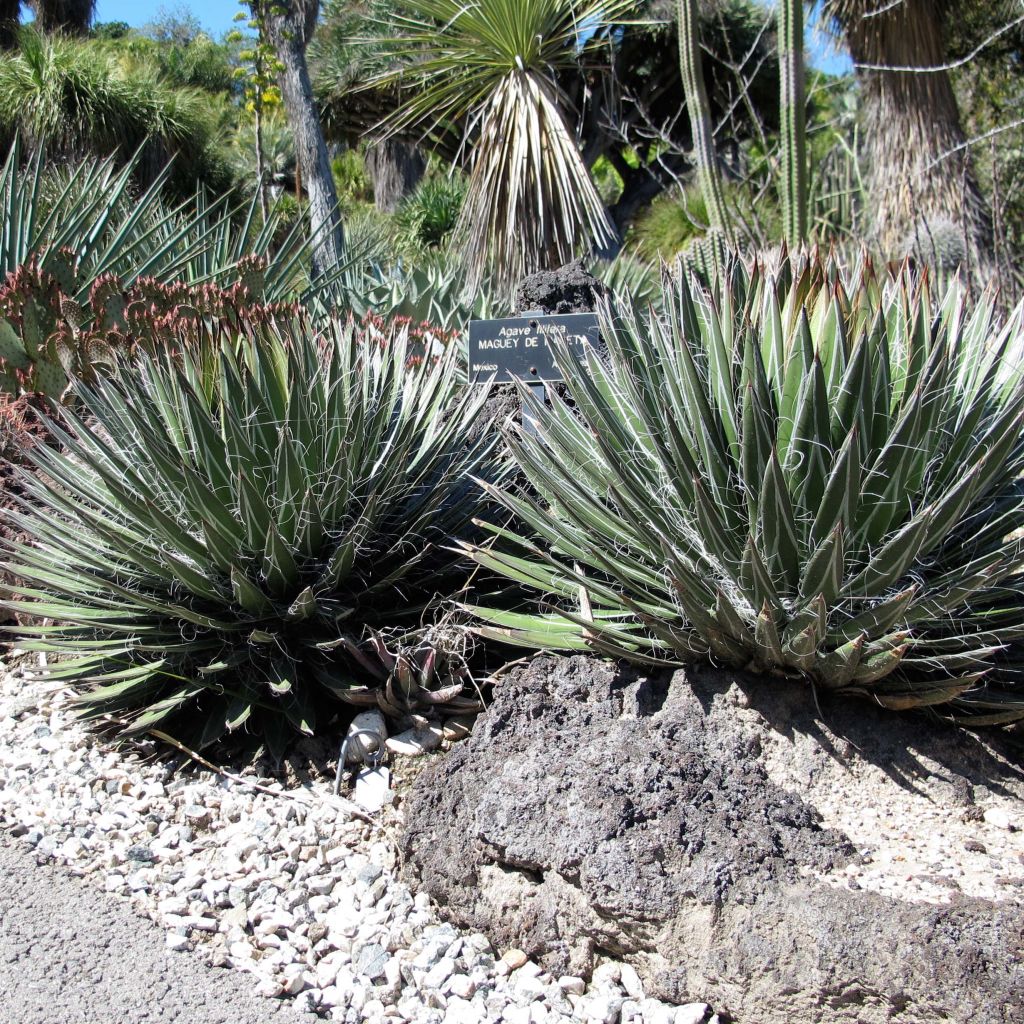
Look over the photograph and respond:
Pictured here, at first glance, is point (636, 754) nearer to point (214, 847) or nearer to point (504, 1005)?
point (504, 1005)

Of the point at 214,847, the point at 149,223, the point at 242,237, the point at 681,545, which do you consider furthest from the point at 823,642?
the point at 149,223

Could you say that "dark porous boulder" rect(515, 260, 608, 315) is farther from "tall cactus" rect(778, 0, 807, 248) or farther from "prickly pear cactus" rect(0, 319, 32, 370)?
"prickly pear cactus" rect(0, 319, 32, 370)

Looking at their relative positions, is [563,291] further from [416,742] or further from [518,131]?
[518,131]

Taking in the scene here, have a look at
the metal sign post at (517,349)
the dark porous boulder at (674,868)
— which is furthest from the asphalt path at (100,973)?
the metal sign post at (517,349)

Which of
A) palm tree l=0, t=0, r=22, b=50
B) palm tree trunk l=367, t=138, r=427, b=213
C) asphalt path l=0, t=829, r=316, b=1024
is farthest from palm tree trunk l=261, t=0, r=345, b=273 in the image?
palm tree l=0, t=0, r=22, b=50

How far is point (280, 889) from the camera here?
309cm

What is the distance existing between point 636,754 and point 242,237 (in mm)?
5142

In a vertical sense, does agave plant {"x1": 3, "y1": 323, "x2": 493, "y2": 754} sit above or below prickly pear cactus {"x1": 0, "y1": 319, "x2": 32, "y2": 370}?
below

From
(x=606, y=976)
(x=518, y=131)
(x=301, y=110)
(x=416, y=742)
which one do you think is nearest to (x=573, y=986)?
(x=606, y=976)

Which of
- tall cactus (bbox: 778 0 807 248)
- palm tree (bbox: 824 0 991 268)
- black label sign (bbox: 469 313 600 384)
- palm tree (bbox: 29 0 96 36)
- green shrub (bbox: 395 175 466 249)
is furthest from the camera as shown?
palm tree (bbox: 29 0 96 36)

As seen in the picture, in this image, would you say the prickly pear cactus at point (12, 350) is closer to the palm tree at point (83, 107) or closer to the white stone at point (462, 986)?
the white stone at point (462, 986)

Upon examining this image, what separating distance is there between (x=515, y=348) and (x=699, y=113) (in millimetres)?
2348

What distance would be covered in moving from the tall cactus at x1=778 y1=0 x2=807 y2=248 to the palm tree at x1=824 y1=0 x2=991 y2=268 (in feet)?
17.1

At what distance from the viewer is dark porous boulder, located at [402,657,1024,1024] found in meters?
2.30
